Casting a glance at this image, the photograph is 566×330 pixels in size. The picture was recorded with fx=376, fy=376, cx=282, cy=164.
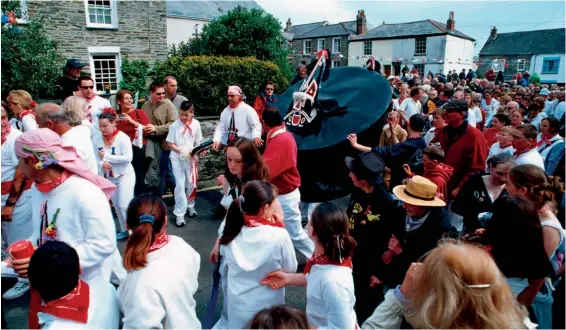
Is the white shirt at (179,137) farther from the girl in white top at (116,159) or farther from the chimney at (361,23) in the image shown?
the chimney at (361,23)

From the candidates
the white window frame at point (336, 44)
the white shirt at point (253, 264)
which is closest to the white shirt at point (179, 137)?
the white shirt at point (253, 264)

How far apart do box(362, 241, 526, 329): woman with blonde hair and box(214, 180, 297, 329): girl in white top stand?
46.2 inches

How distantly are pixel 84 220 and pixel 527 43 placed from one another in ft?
178

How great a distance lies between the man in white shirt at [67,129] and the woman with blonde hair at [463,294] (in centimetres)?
388

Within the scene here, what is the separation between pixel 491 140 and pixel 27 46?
11.7 meters

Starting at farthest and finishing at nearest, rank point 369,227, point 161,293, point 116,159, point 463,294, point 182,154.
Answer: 1. point 182,154
2. point 116,159
3. point 369,227
4. point 161,293
5. point 463,294

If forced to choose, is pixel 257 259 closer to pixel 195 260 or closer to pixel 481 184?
pixel 195 260

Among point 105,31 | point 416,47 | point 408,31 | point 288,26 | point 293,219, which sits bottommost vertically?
point 293,219

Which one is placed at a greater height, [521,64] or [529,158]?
[521,64]

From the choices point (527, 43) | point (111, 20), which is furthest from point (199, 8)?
point (527, 43)

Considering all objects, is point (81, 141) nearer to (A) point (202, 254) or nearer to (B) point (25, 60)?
(A) point (202, 254)

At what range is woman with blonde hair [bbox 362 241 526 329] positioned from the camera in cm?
151

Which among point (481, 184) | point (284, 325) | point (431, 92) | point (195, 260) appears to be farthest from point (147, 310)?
point (431, 92)

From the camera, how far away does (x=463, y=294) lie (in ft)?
5.03
